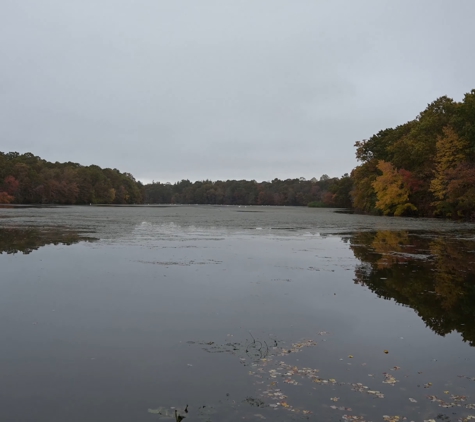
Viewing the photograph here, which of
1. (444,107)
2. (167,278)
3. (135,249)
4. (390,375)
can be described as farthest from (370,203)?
(390,375)

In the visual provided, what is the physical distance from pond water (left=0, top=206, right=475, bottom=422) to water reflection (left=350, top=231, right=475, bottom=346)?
0.06 meters

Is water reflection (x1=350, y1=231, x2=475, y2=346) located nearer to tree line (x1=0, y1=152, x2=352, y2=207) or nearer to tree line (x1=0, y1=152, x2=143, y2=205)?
tree line (x1=0, y1=152, x2=352, y2=207)

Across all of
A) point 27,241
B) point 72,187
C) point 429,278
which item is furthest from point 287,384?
point 72,187

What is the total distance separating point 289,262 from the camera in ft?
52.8

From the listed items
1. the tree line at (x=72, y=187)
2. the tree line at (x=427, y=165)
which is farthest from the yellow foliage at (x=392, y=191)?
the tree line at (x=72, y=187)

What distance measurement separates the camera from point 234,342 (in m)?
7.21

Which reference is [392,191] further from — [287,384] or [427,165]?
[287,384]

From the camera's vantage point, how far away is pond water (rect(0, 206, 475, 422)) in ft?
16.8

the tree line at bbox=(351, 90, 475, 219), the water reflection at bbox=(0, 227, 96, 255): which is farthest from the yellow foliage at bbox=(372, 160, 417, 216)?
the water reflection at bbox=(0, 227, 96, 255)

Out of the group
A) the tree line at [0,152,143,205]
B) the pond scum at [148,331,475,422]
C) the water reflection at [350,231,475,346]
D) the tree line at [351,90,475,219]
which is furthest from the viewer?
the tree line at [0,152,143,205]

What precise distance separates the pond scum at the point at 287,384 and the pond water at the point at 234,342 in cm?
2

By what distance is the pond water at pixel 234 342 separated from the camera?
513 centimetres

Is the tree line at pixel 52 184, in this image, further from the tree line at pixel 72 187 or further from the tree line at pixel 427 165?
the tree line at pixel 427 165

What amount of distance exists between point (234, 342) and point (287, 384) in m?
1.70
